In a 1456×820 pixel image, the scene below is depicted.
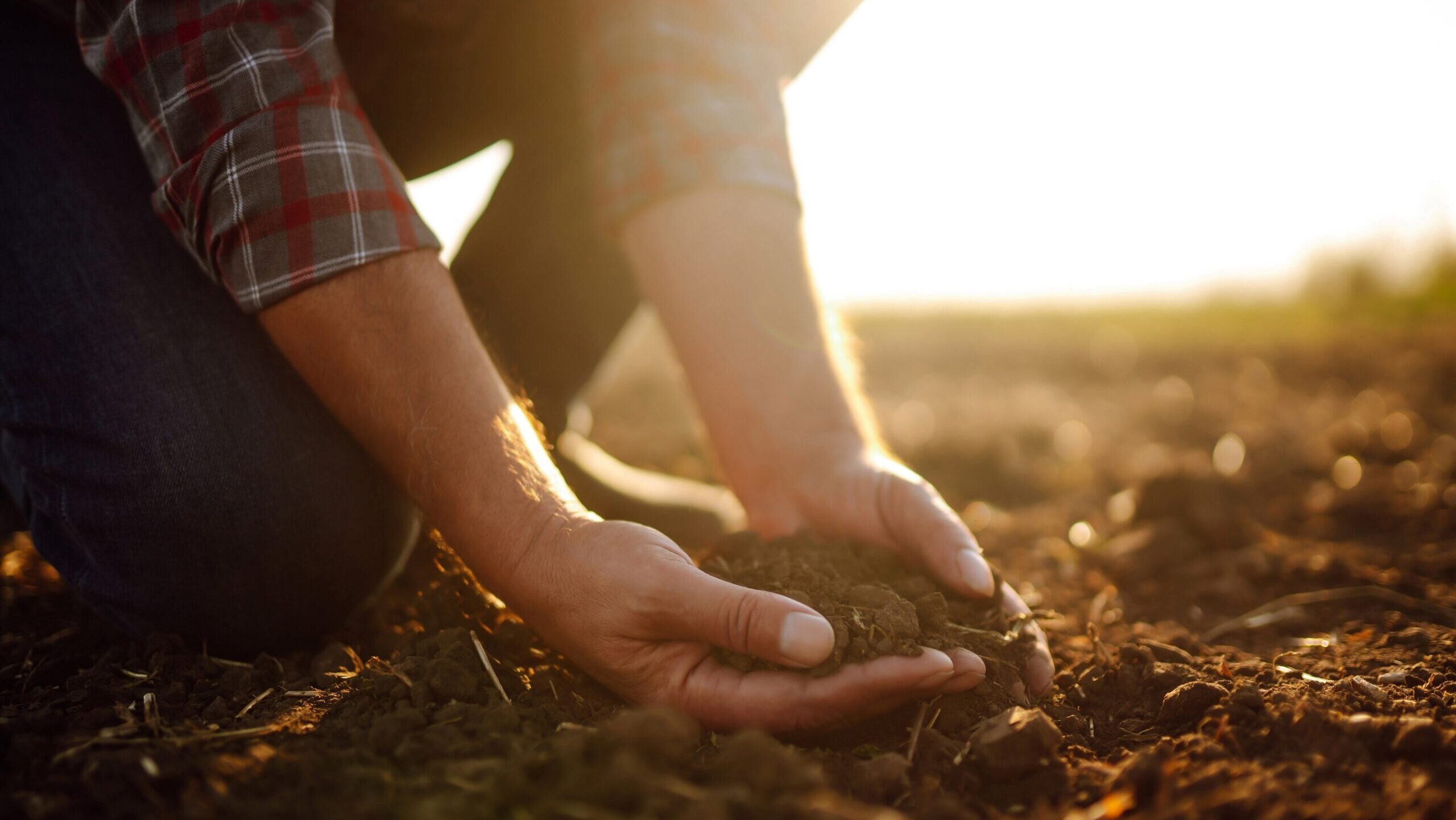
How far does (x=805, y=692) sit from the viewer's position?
1.14 m

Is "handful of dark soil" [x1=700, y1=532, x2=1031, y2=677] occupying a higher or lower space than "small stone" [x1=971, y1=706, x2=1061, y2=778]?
higher

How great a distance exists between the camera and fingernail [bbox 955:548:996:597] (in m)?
1.40

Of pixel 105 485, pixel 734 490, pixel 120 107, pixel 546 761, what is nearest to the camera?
pixel 546 761

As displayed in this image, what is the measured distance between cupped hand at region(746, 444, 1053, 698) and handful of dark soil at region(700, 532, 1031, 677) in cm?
4

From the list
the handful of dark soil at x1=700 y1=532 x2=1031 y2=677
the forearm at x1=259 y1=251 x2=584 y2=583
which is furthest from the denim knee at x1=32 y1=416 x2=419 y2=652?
the handful of dark soil at x1=700 y1=532 x2=1031 y2=677

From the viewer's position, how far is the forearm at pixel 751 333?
5.86 ft

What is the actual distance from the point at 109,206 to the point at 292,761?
1206mm

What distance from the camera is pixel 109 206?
156 centimetres

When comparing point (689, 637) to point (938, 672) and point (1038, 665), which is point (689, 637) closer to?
point (938, 672)

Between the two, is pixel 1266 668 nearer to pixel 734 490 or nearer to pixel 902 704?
pixel 902 704

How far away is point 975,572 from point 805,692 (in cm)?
44

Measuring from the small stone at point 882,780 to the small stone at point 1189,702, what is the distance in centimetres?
50

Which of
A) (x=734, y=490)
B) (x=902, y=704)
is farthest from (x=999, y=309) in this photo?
(x=902, y=704)

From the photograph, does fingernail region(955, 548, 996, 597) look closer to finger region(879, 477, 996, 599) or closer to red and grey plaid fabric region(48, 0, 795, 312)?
finger region(879, 477, 996, 599)
